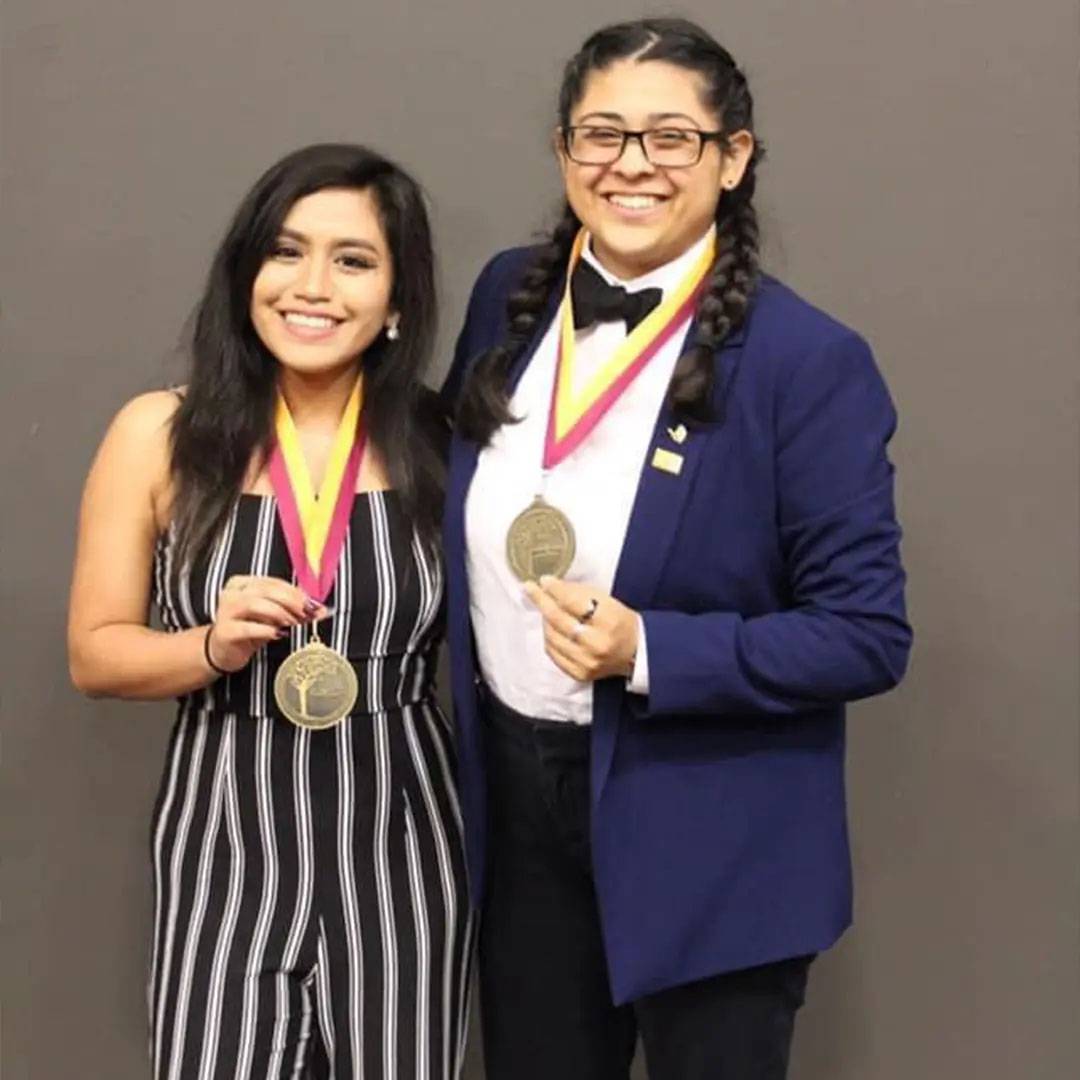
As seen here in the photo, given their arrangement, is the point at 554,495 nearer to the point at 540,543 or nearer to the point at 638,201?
the point at 540,543

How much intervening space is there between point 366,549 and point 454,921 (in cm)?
44

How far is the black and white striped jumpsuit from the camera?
152 centimetres

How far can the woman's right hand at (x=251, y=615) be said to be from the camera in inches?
56.7

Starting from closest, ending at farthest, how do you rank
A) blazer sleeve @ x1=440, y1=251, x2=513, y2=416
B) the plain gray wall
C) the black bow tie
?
the black bow tie, blazer sleeve @ x1=440, y1=251, x2=513, y2=416, the plain gray wall

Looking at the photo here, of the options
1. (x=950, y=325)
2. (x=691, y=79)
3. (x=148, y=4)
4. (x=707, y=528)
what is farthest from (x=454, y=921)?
(x=148, y=4)

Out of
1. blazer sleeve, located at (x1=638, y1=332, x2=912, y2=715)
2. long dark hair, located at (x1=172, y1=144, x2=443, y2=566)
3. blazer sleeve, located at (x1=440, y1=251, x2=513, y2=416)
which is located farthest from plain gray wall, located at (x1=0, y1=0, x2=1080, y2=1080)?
blazer sleeve, located at (x1=638, y1=332, x2=912, y2=715)

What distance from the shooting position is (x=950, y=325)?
6.64 feet

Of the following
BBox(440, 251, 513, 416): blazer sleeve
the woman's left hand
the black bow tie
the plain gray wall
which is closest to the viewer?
the woman's left hand

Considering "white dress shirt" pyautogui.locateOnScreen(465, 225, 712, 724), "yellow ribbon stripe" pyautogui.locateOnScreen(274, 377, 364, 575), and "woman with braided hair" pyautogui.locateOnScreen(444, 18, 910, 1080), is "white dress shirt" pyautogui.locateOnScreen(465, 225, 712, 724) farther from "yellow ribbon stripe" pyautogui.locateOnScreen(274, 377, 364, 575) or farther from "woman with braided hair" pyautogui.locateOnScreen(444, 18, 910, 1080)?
"yellow ribbon stripe" pyautogui.locateOnScreen(274, 377, 364, 575)

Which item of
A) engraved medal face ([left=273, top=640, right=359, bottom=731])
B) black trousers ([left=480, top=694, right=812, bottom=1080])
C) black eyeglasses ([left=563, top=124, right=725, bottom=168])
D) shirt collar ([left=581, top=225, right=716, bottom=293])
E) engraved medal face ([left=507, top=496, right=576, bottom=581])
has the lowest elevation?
black trousers ([left=480, top=694, right=812, bottom=1080])

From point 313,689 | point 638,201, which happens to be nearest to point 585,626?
point 313,689

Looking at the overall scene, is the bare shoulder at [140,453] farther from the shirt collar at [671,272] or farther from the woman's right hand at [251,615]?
the shirt collar at [671,272]

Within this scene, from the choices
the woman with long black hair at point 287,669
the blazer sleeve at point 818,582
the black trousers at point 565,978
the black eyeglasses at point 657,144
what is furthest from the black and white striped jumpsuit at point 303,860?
the black eyeglasses at point 657,144

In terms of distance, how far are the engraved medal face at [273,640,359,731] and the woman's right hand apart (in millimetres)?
51
